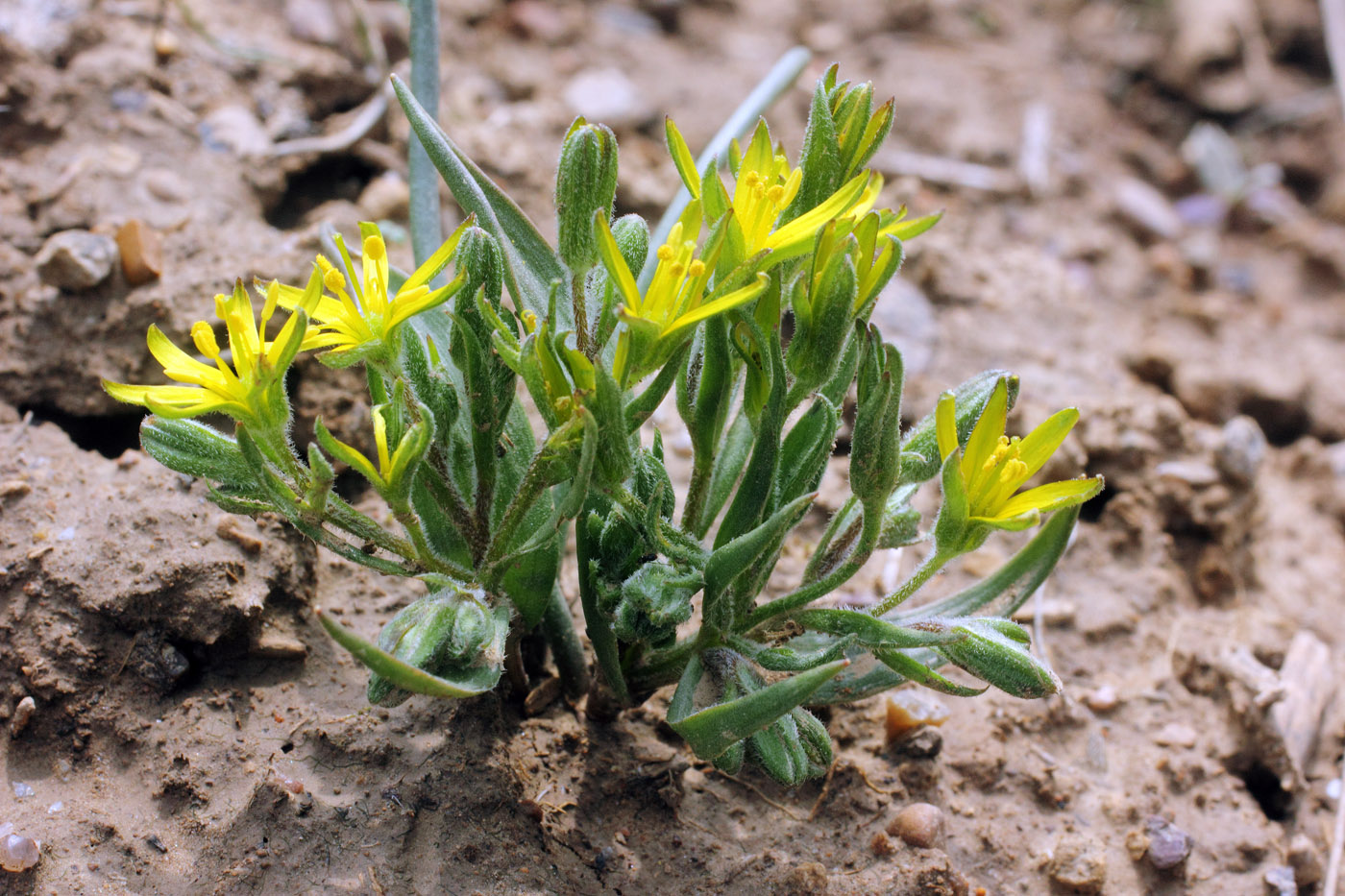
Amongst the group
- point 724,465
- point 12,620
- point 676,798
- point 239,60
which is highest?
point 239,60

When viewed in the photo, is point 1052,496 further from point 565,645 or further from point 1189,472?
point 1189,472

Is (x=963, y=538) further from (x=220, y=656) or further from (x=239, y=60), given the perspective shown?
(x=239, y=60)

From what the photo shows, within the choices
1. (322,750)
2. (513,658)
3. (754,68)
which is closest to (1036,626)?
(513,658)

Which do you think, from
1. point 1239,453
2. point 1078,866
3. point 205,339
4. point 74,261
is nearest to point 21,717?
point 205,339

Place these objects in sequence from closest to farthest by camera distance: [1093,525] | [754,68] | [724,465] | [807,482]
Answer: [807,482] → [724,465] → [1093,525] → [754,68]

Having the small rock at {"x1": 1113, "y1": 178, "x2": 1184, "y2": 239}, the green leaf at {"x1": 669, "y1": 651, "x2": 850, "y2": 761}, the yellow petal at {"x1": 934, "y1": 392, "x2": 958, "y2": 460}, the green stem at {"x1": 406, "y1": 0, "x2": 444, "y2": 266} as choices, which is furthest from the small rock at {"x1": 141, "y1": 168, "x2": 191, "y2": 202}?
the small rock at {"x1": 1113, "y1": 178, "x2": 1184, "y2": 239}

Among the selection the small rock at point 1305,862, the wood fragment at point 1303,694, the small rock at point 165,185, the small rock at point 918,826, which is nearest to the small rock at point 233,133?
the small rock at point 165,185

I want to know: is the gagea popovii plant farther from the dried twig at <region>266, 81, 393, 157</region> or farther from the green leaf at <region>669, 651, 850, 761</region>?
the dried twig at <region>266, 81, 393, 157</region>
